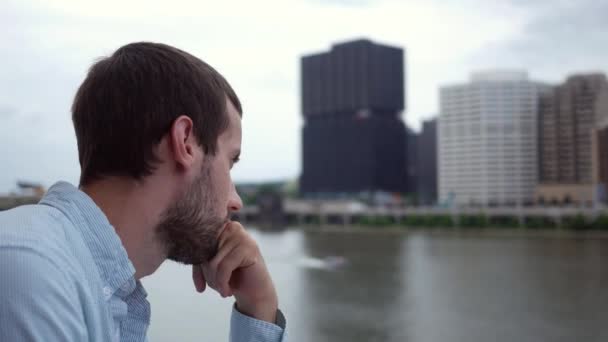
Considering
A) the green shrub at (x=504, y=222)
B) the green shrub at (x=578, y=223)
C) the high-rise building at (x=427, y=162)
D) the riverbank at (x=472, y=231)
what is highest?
the high-rise building at (x=427, y=162)

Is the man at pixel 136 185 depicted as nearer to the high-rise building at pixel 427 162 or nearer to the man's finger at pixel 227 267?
the man's finger at pixel 227 267

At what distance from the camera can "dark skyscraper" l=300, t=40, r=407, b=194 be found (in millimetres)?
23625

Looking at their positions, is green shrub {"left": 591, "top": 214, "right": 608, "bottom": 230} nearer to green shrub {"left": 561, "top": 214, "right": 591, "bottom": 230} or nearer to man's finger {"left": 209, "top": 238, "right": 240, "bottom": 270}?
green shrub {"left": 561, "top": 214, "right": 591, "bottom": 230}

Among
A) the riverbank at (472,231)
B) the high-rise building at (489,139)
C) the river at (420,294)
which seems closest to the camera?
the river at (420,294)

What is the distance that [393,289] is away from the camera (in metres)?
6.98

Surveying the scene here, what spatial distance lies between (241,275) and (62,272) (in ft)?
0.66

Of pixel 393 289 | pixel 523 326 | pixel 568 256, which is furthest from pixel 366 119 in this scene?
pixel 523 326

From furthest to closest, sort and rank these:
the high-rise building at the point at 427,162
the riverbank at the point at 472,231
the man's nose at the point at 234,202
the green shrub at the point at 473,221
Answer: the high-rise building at the point at 427,162, the green shrub at the point at 473,221, the riverbank at the point at 472,231, the man's nose at the point at 234,202

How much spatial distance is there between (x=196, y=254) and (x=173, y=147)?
0.22ft

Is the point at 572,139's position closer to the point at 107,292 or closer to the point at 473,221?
the point at 473,221

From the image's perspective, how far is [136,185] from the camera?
0.30 m

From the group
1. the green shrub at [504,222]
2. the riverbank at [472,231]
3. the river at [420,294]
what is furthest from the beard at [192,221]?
the green shrub at [504,222]

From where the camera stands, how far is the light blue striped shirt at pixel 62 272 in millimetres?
207

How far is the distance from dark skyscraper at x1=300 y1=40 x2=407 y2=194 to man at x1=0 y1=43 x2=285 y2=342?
22.9 metres
